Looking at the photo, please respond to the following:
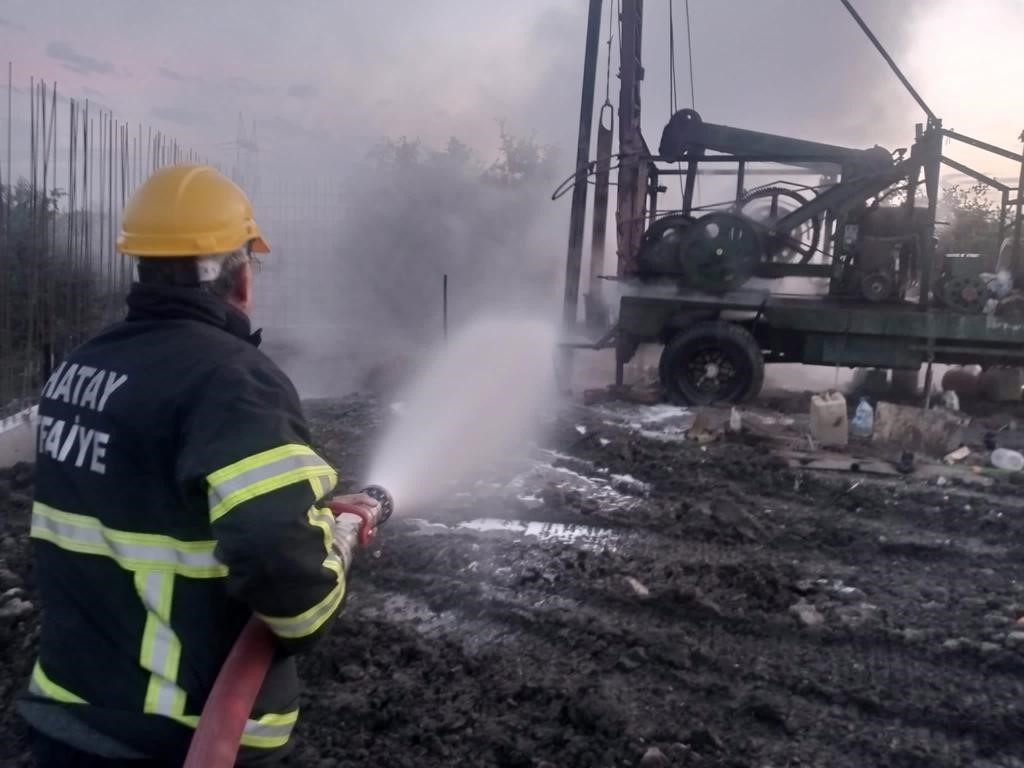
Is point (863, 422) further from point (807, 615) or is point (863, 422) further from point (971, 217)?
point (971, 217)

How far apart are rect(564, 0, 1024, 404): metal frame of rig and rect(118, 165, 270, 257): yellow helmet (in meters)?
8.46

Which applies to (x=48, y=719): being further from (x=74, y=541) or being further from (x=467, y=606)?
(x=467, y=606)

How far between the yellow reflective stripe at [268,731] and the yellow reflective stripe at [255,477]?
1.70 feet

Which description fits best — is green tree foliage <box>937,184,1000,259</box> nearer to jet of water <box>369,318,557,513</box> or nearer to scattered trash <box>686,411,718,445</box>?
jet of water <box>369,318,557,513</box>

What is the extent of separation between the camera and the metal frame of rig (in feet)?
32.4

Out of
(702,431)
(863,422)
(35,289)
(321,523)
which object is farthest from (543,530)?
(35,289)

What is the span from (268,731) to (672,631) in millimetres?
2624

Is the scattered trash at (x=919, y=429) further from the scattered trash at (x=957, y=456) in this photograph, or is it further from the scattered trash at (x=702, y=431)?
the scattered trash at (x=702, y=431)

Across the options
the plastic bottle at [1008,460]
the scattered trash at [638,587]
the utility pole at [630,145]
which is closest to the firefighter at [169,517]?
the scattered trash at [638,587]

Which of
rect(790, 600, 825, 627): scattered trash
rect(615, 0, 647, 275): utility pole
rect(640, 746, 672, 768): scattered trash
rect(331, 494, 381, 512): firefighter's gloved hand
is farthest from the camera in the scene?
rect(615, 0, 647, 275): utility pole

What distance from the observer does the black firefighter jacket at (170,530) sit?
5.64ft

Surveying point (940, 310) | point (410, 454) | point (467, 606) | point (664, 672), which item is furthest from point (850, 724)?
point (940, 310)

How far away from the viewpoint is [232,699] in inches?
69.6

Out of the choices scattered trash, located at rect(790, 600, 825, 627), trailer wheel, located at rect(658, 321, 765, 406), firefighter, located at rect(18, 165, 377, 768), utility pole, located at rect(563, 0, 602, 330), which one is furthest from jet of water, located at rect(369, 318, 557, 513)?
firefighter, located at rect(18, 165, 377, 768)
